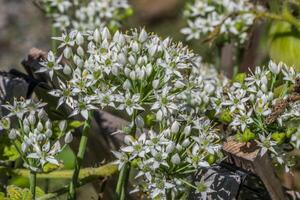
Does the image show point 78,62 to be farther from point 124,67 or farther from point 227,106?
point 227,106

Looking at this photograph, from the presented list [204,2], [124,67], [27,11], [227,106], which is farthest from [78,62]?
[27,11]

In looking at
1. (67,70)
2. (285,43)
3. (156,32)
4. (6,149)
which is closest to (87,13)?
(285,43)

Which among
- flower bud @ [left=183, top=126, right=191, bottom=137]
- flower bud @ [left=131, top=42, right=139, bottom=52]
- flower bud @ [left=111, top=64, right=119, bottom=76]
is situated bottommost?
flower bud @ [left=183, top=126, right=191, bottom=137]

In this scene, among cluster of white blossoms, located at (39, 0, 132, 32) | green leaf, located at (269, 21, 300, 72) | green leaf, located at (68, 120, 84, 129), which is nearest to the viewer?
green leaf, located at (68, 120, 84, 129)


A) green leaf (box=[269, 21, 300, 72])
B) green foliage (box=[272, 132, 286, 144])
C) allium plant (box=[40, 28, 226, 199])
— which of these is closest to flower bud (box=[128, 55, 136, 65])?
allium plant (box=[40, 28, 226, 199])

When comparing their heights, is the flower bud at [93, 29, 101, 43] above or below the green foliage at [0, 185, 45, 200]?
above

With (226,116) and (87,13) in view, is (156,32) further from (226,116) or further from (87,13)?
(226,116)

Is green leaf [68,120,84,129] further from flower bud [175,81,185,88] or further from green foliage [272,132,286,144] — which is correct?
green foliage [272,132,286,144]
